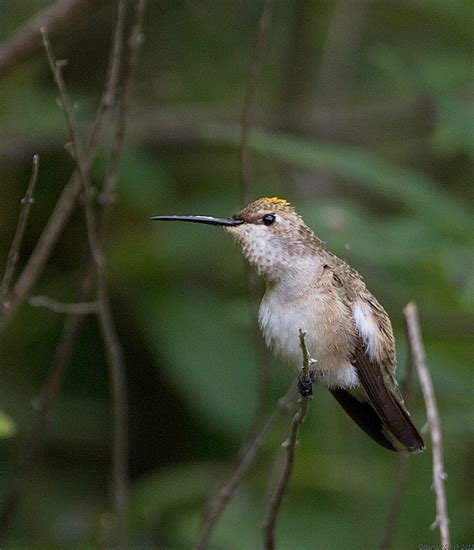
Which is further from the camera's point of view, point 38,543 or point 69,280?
point 69,280

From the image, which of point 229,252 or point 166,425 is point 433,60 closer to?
point 229,252

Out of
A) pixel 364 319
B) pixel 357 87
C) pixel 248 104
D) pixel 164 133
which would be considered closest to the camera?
pixel 364 319

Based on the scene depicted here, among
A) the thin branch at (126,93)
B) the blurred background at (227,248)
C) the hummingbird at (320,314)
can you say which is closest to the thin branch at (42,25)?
the blurred background at (227,248)

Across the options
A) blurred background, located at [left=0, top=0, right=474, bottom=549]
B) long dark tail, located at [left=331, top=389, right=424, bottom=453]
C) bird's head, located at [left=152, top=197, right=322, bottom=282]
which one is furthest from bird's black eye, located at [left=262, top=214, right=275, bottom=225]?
blurred background, located at [left=0, top=0, right=474, bottom=549]

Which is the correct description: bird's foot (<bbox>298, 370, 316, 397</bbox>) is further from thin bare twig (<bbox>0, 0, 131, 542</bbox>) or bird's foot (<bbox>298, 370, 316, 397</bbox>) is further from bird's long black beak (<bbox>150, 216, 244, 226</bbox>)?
thin bare twig (<bbox>0, 0, 131, 542</bbox>)

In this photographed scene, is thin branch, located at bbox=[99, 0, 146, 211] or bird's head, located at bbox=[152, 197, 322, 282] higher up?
thin branch, located at bbox=[99, 0, 146, 211]

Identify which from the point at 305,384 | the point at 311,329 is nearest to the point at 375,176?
the point at 311,329

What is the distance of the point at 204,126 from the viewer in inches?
243

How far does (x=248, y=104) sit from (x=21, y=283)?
1.12 m

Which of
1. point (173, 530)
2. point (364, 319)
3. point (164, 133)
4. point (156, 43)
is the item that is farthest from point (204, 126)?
point (364, 319)

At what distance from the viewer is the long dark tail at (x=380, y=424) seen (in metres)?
3.35

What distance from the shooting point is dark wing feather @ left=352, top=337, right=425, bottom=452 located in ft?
11.0

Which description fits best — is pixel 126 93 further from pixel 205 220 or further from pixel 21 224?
pixel 21 224

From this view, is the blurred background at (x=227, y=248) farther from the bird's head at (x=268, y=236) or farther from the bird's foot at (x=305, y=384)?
the bird's foot at (x=305, y=384)
